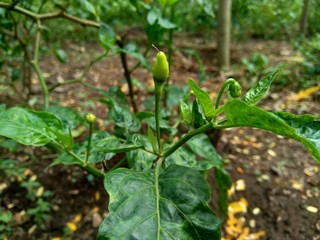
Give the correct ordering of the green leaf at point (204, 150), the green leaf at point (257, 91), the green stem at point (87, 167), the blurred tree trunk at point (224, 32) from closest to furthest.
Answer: the green leaf at point (257, 91) < the green stem at point (87, 167) < the green leaf at point (204, 150) < the blurred tree trunk at point (224, 32)

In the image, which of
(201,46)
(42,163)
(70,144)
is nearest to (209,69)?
(201,46)

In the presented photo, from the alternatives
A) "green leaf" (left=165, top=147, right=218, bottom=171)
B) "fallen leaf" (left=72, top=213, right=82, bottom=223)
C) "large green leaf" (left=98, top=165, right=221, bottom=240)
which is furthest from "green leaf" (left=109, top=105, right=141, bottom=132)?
"fallen leaf" (left=72, top=213, right=82, bottom=223)

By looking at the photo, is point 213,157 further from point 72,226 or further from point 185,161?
point 72,226

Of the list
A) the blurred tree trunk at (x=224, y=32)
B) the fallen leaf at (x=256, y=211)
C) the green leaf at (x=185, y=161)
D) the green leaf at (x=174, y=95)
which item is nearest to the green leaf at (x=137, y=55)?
the green leaf at (x=174, y=95)

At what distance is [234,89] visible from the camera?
74 centimetres

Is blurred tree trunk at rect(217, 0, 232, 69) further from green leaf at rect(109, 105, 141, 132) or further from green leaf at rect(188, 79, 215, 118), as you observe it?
green leaf at rect(188, 79, 215, 118)

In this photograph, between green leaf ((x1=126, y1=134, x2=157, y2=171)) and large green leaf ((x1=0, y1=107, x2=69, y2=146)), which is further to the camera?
green leaf ((x1=126, y1=134, x2=157, y2=171))

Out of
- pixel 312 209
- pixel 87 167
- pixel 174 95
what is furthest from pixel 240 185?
pixel 87 167

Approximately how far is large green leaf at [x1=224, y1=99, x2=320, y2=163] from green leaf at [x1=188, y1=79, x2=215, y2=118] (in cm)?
6

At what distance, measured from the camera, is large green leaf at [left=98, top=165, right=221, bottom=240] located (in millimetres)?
684

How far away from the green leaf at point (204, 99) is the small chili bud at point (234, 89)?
7 centimetres

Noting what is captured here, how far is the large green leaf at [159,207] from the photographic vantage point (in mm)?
684

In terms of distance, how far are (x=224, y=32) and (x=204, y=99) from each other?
233 cm

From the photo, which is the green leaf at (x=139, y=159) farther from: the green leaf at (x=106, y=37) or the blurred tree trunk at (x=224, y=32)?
the blurred tree trunk at (x=224, y=32)
